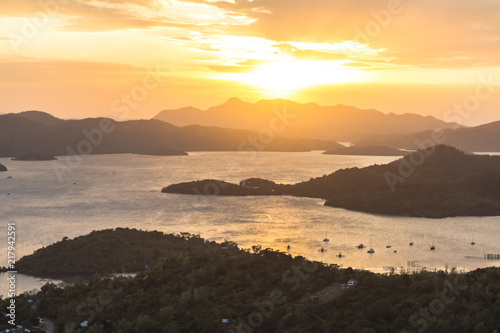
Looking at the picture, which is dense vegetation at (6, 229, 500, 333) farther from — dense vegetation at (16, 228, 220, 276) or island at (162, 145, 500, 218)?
island at (162, 145, 500, 218)

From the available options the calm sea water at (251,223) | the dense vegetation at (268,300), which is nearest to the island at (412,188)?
the calm sea water at (251,223)

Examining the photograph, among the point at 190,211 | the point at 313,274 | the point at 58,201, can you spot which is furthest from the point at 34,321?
the point at 58,201

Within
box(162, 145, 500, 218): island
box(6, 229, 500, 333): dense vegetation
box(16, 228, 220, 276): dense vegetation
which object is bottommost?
box(16, 228, 220, 276): dense vegetation

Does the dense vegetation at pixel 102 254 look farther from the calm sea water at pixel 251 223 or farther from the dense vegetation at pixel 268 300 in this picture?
the dense vegetation at pixel 268 300

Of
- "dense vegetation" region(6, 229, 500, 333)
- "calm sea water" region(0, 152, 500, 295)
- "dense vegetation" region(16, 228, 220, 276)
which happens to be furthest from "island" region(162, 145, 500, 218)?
"dense vegetation" region(6, 229, 500, 333)

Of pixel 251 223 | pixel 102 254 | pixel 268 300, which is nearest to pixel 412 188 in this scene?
pixel 251 223

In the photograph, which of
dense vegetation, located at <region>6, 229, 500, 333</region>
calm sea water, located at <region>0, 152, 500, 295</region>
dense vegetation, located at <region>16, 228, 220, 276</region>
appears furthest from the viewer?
calm sea water, located at <region>0, 152, 500, 295</region>
